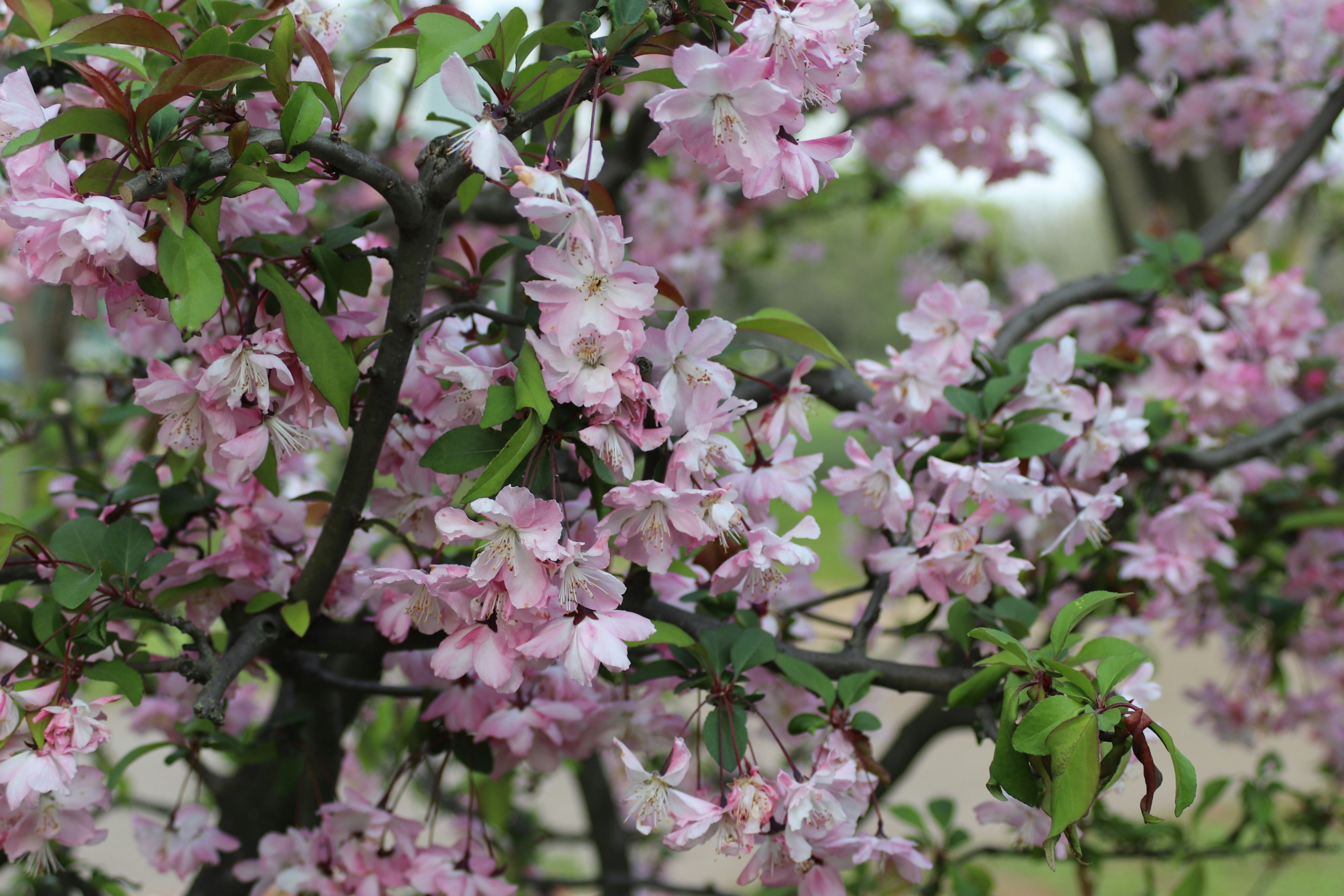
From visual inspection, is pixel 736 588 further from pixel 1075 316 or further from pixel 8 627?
pixel 1075 316

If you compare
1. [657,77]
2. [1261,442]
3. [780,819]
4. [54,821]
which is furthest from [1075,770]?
[1261,442]

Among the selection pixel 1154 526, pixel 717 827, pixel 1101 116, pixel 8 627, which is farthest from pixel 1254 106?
pixel 8 627

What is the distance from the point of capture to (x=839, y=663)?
113cm

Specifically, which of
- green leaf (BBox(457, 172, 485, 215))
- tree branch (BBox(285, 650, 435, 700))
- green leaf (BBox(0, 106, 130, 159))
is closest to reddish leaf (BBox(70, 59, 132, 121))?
green leaf (BBox(0, 106, 130, 159))

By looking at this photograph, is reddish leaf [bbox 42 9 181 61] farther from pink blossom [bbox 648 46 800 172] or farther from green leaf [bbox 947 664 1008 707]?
green leaf [bbox 947 664 1008 707]

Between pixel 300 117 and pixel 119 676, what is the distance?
22.4 inches

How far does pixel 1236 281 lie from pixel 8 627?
6.11 ft

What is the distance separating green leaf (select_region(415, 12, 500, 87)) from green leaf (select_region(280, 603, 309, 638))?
562mm

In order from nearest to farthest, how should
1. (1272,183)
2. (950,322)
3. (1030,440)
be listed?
(1030,440) < (950,322) < (1272,183)

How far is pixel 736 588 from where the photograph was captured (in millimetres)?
1010

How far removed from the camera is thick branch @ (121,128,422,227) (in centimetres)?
79

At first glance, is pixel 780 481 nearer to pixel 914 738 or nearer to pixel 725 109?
pixel 725 109

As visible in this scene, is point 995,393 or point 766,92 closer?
point 766,92

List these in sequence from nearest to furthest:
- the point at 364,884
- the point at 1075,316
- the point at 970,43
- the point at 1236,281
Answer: the point at 364,884
the point at 1236,281
the point at 1075,316
the point at 970,43
